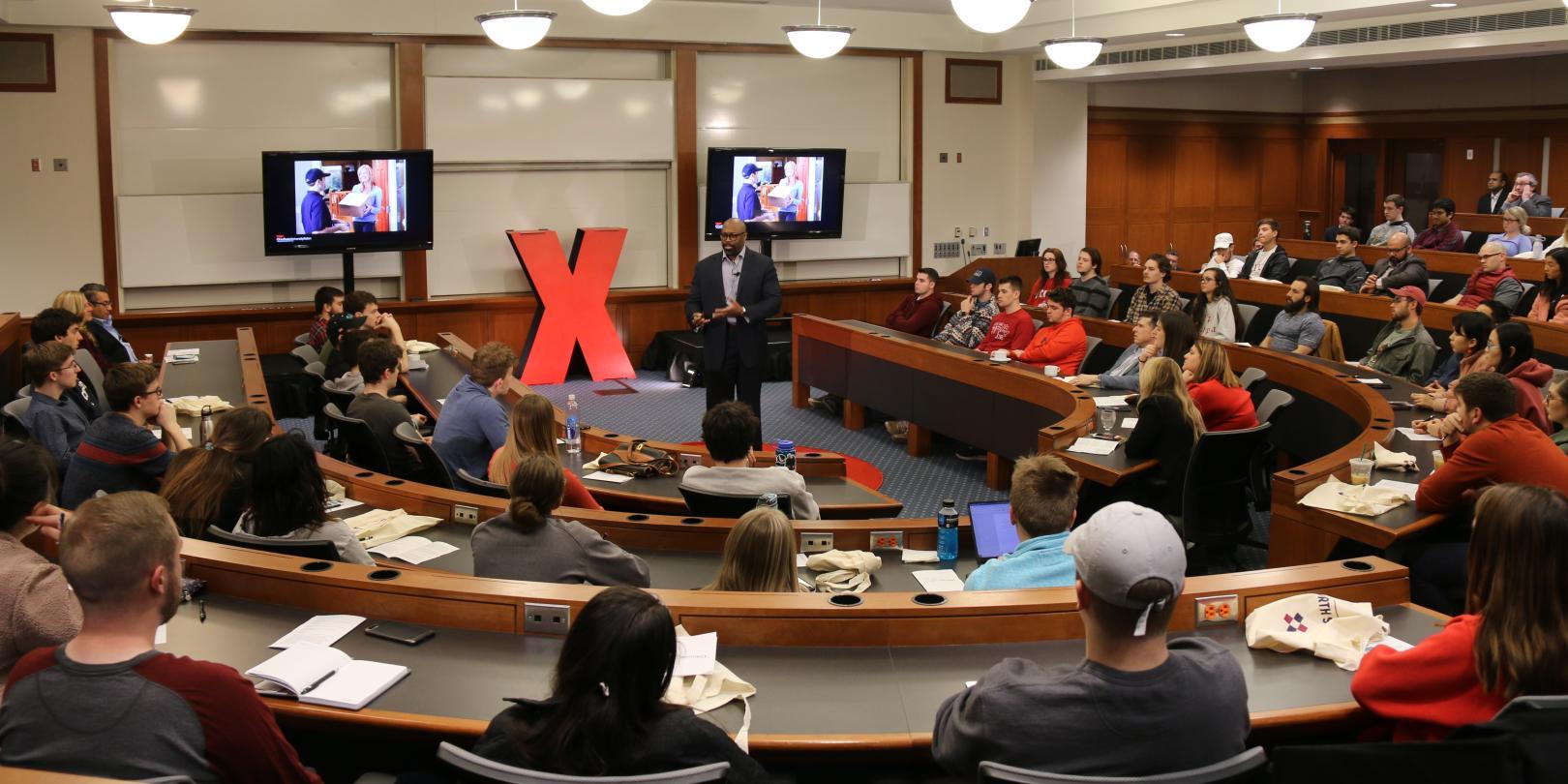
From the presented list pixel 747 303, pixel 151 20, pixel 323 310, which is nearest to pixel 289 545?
pixel 747 303

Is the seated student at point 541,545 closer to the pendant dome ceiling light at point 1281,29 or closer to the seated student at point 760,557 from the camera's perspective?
the seated student at point 760,557

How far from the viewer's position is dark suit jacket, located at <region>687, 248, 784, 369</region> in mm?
8172

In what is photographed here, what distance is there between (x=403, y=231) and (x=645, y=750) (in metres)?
9.21

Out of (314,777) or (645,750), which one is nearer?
(645,750)

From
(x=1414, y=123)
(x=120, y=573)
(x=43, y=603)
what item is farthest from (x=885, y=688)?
(x=1414, y=123)

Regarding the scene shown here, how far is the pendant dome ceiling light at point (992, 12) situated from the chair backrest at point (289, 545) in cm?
365

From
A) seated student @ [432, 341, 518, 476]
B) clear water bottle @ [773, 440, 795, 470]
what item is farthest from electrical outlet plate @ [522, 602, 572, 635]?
seated student @ [432, 341, 518, 476]

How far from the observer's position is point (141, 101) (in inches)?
408

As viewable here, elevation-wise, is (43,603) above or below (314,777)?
above

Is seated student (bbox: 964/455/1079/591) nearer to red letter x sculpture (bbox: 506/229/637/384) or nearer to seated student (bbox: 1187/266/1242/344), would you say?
seated student (bbox: 1187/266/1242/344)

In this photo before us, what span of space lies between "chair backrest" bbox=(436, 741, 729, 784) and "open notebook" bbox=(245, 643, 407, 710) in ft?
2.58

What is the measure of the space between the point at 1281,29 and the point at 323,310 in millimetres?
6534

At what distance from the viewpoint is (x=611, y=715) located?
221 centimetres

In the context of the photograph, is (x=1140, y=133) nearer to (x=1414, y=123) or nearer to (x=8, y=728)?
(x=1414, y=123)
